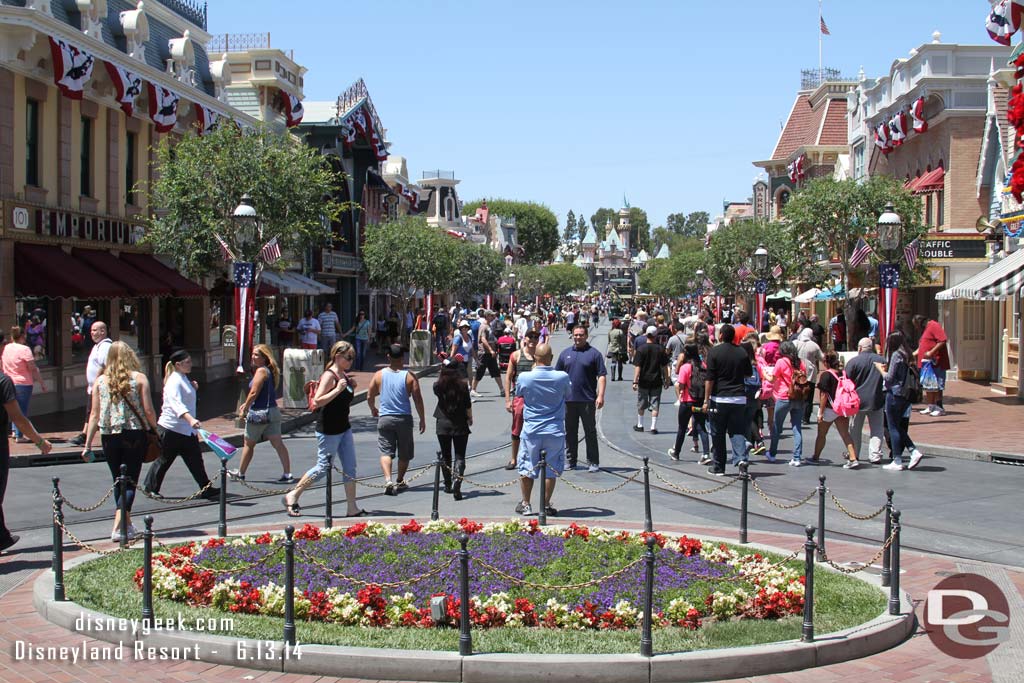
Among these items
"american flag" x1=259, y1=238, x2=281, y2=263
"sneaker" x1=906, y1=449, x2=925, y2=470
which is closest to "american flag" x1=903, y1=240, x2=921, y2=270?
"sneaker" x1=906, y1=449, x2=925, y2=470

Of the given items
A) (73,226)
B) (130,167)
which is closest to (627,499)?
(73,226)

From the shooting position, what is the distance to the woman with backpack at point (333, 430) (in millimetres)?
10953

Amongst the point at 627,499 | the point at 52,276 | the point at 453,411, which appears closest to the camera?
the point at 453,411

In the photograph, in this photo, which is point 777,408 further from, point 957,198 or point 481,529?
point 957,198

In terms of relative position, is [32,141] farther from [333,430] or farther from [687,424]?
[687,424]

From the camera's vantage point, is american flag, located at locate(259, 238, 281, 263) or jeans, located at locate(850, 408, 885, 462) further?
american flag, located at locate(259, 238, 281, 263)

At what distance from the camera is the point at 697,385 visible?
15.4 meters

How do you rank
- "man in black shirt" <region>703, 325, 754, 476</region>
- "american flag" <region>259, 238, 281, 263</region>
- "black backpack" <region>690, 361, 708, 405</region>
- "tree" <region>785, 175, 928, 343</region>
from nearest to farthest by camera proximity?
"man in black shirt" <region>703, 325, 754, 476</region>
"black backpack" <region>690, 361, 708, 405</region>
"american flag" <region>259, 238, 281, 263</region>
"tree" <region>785, 175, 928, 343</region>

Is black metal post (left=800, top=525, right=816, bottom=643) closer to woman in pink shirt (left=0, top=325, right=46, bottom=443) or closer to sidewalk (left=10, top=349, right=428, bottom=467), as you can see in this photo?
sidewalk (left=10, top=349, right=428, bottom=467)

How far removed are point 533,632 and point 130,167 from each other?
21386mm

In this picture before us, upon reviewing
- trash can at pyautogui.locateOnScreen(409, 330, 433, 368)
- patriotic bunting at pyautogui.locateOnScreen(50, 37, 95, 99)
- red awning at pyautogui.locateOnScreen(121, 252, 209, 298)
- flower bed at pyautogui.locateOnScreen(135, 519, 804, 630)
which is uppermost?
patriotic bunting at pyautogui.locateOnScreen(50, 37, 95, 99)

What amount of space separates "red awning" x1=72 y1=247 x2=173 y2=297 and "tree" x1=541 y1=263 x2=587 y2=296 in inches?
2945

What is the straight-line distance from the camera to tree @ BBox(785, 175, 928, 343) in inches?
1021

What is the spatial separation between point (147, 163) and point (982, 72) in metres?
22.2
